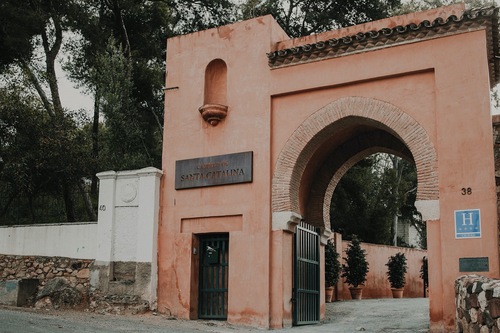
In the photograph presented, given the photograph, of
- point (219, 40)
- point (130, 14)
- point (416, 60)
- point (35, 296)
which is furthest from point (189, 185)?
point (130, 14)

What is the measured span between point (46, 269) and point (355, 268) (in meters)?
11.3

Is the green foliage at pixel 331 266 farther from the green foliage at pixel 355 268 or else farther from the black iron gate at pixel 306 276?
the black iron gate at pixel 306 276

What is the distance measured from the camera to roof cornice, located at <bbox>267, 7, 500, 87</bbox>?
11125 mm

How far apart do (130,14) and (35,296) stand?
12054mm

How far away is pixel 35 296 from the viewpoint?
14195mm

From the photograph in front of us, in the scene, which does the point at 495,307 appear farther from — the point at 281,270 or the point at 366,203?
the point at 366,203

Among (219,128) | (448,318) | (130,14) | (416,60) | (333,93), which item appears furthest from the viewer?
(130,14)

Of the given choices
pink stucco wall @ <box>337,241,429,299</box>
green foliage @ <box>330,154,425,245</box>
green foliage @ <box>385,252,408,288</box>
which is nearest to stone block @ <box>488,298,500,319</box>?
pink stucco wall @ <box>337,241,429,299</box>

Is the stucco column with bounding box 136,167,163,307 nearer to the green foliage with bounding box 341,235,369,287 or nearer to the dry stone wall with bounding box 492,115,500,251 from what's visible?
the dry stone wall with bounding box 492,115,500,251

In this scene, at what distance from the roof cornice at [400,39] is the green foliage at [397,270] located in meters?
11.3

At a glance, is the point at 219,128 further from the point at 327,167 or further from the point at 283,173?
the point at 327,167

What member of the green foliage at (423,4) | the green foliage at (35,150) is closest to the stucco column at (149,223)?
the green foliage at (35,150)

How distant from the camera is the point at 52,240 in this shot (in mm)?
14711

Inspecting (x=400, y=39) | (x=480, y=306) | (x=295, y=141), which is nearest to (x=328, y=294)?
(x=295, y=141)
